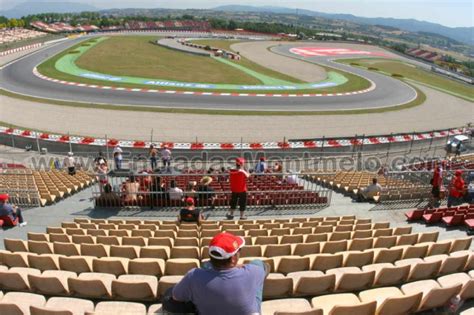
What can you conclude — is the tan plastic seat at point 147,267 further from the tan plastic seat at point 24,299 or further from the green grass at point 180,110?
the green grass at point 180,110

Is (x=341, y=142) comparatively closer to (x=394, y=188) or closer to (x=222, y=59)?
(x=394, y=188)

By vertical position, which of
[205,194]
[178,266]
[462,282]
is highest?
[462,282]

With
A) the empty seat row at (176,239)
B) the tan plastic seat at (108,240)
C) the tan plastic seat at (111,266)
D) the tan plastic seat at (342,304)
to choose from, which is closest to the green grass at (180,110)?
the empty seat row at (176,239)

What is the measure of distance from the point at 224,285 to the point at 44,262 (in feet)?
12.7

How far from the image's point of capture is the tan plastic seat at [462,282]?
473 cm

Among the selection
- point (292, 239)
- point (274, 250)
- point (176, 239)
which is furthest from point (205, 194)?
point (274, 250)

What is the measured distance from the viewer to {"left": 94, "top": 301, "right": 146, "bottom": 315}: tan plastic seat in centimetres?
447

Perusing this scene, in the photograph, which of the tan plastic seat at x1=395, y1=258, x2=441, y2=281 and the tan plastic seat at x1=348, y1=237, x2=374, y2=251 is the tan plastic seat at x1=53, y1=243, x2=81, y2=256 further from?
the tan plastic seat at x1=395, y1=258, x2=441, y2=281

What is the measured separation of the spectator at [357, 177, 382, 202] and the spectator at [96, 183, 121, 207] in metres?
8.09

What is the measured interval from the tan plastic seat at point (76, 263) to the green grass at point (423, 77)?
49895 millimetres

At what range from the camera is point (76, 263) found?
559 cm

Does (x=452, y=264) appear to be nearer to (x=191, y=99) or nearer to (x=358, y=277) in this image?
(x=358, y=277)

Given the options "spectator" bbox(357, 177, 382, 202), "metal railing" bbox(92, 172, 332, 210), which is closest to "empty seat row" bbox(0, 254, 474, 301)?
"metal railing" bbox(92, 172, 332, 210)

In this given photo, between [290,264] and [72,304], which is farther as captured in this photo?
[290,264]
